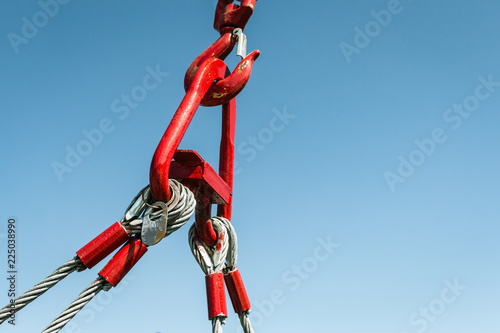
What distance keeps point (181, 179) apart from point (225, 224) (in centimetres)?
64

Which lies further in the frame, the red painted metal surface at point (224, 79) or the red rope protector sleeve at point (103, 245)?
the red painted metal surface at point (224, 79)

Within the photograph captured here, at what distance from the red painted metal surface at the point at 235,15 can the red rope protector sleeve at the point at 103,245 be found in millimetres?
1635

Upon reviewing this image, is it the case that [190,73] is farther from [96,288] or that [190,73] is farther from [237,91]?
[96,288]

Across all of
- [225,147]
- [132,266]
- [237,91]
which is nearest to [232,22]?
[237,91]

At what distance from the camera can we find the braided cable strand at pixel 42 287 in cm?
311

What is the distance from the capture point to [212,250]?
4066 millimetres

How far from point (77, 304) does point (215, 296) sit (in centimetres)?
85

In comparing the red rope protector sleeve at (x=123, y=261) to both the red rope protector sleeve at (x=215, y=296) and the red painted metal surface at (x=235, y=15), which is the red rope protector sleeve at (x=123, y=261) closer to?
the red rope protector sleeve at (x=215, y=296)

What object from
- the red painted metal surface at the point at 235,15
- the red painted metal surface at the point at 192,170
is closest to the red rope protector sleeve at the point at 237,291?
the red painted metal surface at the point at 192,170

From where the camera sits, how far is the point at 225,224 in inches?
165

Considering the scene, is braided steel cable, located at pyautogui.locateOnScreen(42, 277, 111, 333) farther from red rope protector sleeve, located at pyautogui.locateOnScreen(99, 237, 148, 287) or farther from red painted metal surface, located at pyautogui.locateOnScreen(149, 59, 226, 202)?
red painted metal surface, located at pyautogui.locateOnScreen(149, 59, 226, 202)

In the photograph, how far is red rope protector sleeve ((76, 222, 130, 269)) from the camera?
3256 mm

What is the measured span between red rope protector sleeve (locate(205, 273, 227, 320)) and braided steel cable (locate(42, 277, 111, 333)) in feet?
2.26

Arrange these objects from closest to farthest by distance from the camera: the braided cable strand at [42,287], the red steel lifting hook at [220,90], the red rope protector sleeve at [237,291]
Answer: the braided cable strand at [42,287] < the red steel lifting hook at [220,90] < the red rope protector sleeve at [237,291]
